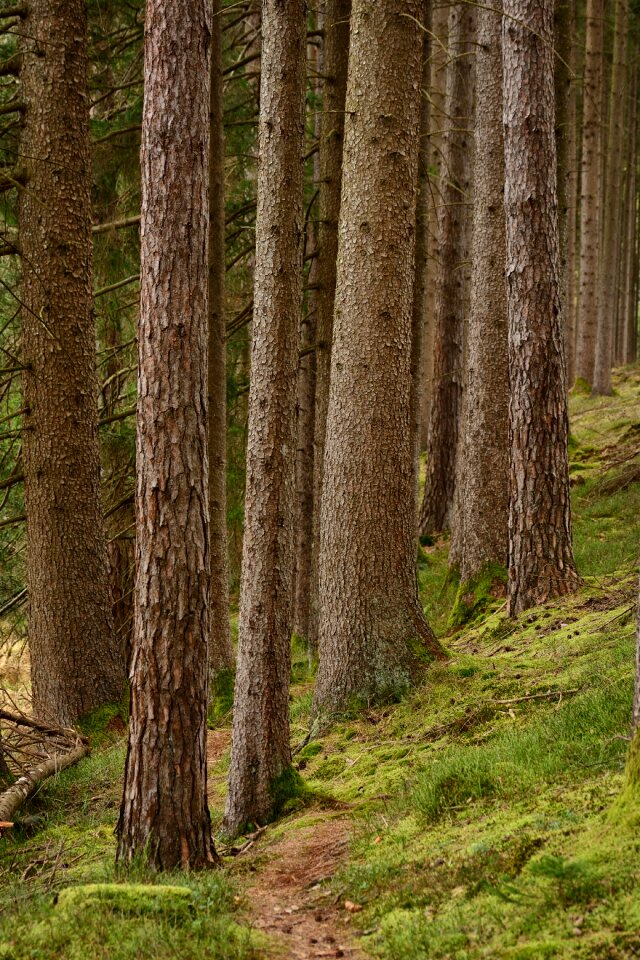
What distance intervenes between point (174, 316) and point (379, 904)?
3323 mm

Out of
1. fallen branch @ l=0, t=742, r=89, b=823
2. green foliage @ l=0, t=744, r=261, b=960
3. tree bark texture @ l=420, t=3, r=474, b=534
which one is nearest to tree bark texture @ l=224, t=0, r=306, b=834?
green foliage @ l=0, t=744, r=261, b=960

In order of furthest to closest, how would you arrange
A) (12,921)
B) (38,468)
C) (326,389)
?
(326,389), (38,468), (12,921)

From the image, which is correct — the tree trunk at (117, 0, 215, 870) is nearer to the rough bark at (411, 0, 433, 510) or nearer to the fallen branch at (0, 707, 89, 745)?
the fallen branch at (0, 707, 89, 745)

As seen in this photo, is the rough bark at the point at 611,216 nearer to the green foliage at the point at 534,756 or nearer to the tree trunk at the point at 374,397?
the tree trunk at the point at 374,397

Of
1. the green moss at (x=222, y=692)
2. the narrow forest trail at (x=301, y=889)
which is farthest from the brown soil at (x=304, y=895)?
the green moss at (x=222, y=692)

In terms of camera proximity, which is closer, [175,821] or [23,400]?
[175,821]

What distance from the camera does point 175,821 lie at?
527 cm

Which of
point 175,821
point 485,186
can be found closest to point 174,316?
point 175,821

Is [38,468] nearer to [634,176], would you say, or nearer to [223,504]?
[223,504]

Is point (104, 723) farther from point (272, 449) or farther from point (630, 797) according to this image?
A: point (630, 797)

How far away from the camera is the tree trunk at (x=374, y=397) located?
27.0ft

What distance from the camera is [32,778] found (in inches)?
324

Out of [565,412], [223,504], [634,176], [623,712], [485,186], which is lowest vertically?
[623,712]

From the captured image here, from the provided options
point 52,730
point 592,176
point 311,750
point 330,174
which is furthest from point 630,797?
point 592,176
